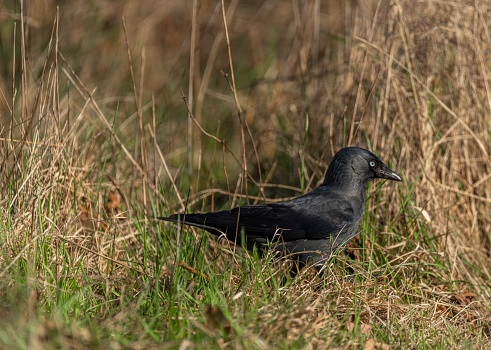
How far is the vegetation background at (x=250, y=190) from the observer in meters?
2.40

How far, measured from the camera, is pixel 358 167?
3570 millimetres

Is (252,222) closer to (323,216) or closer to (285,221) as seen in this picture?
(285,221)

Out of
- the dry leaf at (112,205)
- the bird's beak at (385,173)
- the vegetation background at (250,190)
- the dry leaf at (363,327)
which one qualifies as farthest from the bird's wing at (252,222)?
the dry leaf at (112,205)

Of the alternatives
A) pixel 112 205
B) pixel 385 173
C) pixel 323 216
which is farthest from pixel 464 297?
pixel 112 205

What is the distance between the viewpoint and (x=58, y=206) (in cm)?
331

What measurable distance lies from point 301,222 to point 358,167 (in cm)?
55

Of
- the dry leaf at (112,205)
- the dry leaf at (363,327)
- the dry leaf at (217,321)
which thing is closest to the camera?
the dry leaf at (217,321)

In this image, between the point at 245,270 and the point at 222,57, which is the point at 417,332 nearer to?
the point at 245,270

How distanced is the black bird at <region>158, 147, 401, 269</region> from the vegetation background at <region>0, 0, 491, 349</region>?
5.1 inches

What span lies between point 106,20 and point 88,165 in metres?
4.00

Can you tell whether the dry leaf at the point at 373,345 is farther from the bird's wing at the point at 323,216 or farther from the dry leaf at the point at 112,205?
the dry leaf at the point at 112,205

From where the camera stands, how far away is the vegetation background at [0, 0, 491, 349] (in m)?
2.40

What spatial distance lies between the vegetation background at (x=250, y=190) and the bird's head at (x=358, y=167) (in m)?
0.24

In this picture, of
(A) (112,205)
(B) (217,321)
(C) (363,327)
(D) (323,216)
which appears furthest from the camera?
(A) (112,205)
